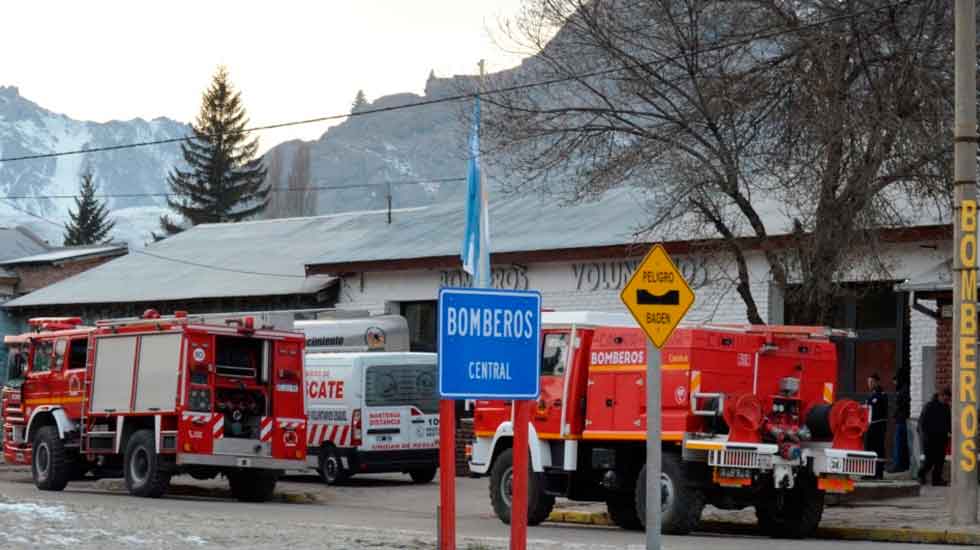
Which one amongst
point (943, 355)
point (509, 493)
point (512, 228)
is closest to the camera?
point (509, 493)

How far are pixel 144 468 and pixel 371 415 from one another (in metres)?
4.99

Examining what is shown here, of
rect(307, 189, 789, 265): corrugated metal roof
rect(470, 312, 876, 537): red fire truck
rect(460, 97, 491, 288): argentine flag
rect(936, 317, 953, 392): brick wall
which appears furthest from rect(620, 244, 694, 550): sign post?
rect(307, 189, 789, 265): corrugated metal roof

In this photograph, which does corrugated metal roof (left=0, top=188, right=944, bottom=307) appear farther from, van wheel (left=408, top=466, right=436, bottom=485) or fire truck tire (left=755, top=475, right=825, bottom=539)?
fire truck tire (left=755, top=475, right=825, bottom=539)

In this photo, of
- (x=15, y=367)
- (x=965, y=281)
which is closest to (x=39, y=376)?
(x=15, y=367)

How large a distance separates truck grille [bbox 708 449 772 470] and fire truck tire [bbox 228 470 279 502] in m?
9.18

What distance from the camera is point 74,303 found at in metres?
46.0

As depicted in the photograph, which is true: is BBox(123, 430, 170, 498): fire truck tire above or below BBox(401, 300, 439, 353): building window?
below

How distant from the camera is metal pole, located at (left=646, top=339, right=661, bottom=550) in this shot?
42.5 ft

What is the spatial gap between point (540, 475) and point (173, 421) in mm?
6515

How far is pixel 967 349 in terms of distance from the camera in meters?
19.2

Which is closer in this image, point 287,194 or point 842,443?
point 842,443

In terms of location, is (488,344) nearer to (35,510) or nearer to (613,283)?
(35,510)

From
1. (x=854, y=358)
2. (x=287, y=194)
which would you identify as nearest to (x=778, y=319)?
(x=854, y=358)

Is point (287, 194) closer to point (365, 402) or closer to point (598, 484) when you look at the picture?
point (365, 402)
